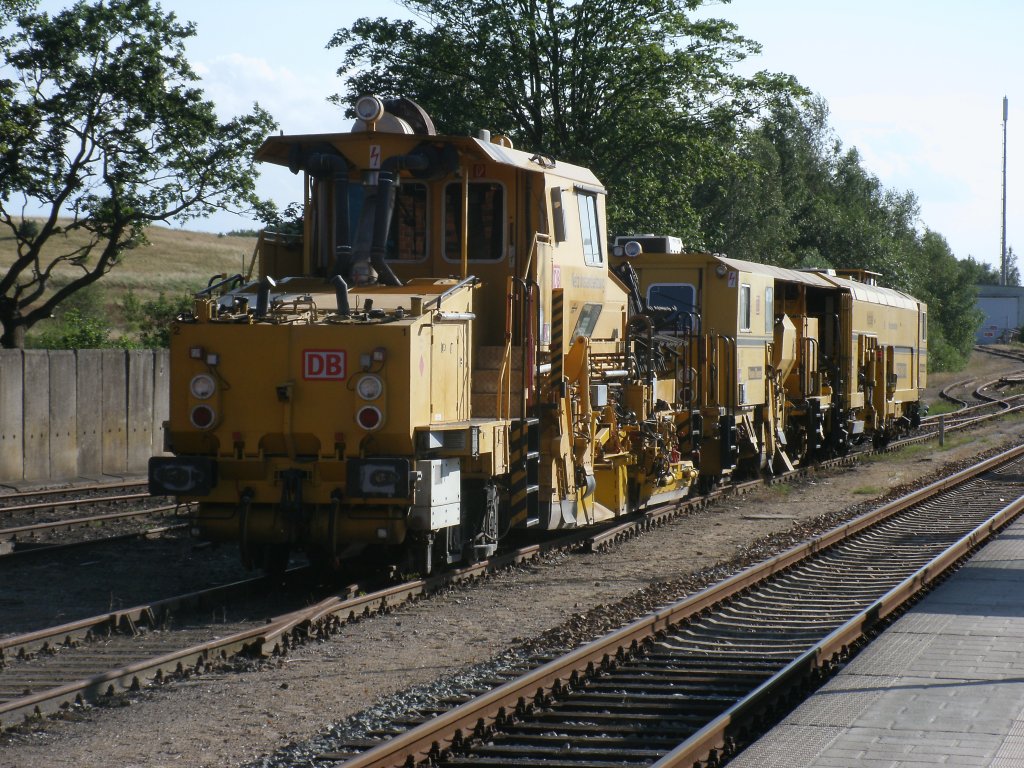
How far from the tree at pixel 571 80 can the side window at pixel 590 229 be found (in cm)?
1709

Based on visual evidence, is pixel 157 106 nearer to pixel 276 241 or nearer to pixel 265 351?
pixel 276 241

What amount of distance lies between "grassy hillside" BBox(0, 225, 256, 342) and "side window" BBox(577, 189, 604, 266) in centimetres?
4124

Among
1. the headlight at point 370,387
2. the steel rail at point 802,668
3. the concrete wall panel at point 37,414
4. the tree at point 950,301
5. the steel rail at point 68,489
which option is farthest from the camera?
the tree at point 950,301

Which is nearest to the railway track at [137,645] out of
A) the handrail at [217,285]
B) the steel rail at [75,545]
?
the handrail at [217,285]

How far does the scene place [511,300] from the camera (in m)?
10.5

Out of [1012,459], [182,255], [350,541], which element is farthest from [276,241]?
[182,255]

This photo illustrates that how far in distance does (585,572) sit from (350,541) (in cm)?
290

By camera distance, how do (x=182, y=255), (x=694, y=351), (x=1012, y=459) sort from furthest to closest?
(x=182, y=255)
(x=1012, y=459)
(x=694, y=351)

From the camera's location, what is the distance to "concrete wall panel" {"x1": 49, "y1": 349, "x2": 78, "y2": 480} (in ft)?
64.2

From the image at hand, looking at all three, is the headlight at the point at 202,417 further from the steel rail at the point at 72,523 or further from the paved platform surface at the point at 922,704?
the paved platform surface at the point at 922,704

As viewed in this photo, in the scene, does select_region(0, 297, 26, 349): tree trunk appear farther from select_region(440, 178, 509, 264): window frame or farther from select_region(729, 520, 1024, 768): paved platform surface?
select_region(729, 520, 1024, 768): paved platform surface

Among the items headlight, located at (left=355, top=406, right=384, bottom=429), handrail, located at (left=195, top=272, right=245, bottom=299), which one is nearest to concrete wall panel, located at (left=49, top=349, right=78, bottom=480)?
handrail, located at (left=195, top=272, right=245, bottom=299)

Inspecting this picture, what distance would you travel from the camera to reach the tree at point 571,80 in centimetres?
2989

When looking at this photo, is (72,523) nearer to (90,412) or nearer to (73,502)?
(73,502)
